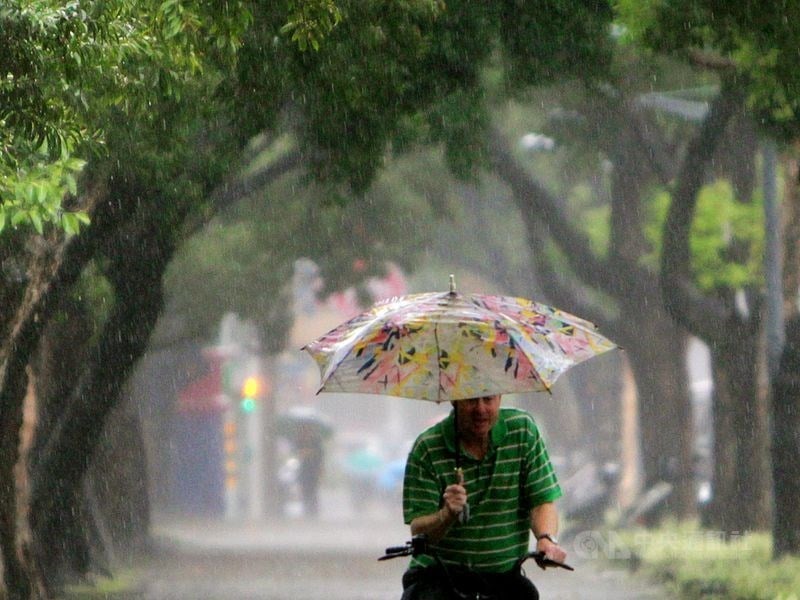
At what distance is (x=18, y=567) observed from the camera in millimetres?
16000

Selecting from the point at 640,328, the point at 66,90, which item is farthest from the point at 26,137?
the point at 640,328

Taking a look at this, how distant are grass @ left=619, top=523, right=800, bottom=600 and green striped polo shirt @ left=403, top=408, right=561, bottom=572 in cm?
948

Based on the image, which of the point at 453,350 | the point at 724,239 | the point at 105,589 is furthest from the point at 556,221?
the point at 453,350

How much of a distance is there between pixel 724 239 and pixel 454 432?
19187mm

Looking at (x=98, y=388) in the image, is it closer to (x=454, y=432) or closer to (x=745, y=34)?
(x=745, y=34)

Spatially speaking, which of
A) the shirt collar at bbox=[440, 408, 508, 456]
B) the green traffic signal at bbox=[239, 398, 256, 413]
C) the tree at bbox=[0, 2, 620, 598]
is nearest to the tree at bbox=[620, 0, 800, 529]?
the tree at bbox=[0, 2, 620, 598]

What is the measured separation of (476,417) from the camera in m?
5.64

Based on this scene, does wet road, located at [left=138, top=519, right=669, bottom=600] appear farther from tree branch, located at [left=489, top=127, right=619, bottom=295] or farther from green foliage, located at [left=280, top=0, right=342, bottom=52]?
green foliage, located at [left=280, top=0, right=342, bottom=52]

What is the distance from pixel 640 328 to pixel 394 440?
2597 inches

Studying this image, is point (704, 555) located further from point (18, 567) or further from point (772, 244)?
point (18, 567)

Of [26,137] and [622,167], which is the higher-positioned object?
[622,167]

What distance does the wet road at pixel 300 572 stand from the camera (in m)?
18.5

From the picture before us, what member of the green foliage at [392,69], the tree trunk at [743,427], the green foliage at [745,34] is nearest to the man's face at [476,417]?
the green foliage at [392,69]

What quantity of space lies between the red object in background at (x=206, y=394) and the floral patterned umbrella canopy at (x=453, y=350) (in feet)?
125
